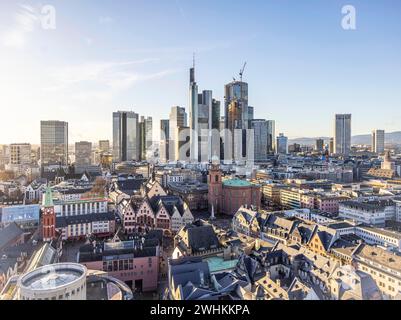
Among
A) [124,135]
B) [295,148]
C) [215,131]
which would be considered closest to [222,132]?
[215,131]

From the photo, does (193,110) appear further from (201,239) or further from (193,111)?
(201,239)

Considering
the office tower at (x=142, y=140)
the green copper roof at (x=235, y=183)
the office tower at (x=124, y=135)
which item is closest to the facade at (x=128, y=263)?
the green copper roof at (x=235, y=183)

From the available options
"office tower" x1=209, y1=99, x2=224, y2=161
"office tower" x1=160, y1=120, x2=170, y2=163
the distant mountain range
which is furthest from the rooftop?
the distant mountain range

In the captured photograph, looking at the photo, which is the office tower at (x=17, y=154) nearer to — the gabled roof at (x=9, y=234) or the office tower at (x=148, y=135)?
the office tower at (x=148, y=135)

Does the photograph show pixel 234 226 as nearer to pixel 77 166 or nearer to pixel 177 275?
pixel 177 275

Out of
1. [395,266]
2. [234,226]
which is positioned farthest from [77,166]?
[395,266]

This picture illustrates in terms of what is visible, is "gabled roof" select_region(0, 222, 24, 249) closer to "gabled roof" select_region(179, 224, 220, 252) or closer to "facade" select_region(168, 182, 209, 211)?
"gabled roof" select_region(179, 224, 220, 252)
